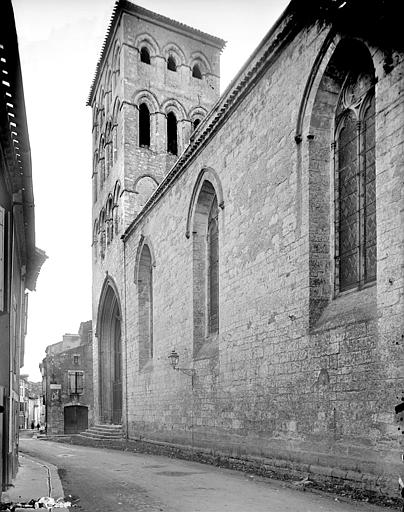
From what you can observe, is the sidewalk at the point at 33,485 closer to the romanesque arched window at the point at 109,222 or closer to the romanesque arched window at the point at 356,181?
the romanesque arched window at the point at 356,181

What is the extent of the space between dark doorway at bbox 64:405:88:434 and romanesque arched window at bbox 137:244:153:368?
17260 mm

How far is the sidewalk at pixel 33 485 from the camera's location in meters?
7.97

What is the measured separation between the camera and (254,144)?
12.0m

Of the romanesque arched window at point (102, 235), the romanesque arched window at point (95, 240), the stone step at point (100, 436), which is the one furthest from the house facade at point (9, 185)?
the romanesque arched window at point (95, 240)

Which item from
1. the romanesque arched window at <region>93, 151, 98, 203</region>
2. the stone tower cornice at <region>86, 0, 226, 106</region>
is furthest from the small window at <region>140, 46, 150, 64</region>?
the romanesque arched window at <region>93, 151, 98, 203</region>

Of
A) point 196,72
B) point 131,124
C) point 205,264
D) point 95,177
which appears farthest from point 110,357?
point 196,72

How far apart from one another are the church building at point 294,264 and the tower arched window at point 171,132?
306 inches

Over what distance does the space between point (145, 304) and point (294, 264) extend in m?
11.7

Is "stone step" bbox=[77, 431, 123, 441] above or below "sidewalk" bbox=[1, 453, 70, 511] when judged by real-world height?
below

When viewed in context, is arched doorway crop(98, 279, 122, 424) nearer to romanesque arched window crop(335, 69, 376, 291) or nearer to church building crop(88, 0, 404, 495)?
church building crop(88, 0, 404, 495)

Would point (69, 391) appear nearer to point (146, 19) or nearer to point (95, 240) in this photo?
point (95, 240)

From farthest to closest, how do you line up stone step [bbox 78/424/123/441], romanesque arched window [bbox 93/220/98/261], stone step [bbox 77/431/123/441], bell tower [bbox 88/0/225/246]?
romanesque arched window [bbox 93/220/98/261] → bell tower [bbox 88/0/225/246] → stone step [bbox 78/424/123/441] → stone step [bbox 77/431/123/441]

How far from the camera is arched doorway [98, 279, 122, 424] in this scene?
26250 mm

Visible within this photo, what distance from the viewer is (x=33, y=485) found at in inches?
367
